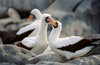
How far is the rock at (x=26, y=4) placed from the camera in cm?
1528

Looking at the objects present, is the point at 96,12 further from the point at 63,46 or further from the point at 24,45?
the point at 63,46

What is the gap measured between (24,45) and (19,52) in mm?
2470

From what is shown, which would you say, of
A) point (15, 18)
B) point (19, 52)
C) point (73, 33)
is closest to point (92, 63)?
point (19, 52)

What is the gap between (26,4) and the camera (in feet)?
51.4

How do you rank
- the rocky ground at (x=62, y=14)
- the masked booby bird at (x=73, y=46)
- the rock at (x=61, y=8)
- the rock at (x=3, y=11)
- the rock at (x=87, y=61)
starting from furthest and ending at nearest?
the rock at (x=3, y=11) < the rock at (x=61, y=8) < the rocky ground at (x=62, y=14) < the masked booby bird at (x=73, y=46) < the rock at (x=87, y=61)

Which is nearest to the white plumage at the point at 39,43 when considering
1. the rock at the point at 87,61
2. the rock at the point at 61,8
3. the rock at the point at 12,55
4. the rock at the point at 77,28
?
the rock at the point at 12,55

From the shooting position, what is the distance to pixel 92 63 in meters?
6.87

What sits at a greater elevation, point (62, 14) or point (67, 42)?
point (62, 14)

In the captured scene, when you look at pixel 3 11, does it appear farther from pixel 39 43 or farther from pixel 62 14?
pixel 39 43

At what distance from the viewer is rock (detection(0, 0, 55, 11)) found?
1528 centimetres

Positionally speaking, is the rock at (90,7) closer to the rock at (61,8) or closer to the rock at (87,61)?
the rock at (61,8)

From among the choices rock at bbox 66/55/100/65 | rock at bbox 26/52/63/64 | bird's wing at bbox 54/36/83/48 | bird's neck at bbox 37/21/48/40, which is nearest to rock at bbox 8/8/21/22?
bird's neck at bbox 37/21/48/40

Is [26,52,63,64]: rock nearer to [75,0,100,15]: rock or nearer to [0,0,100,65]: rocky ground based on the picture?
[0,0,100,65]: rocky ground

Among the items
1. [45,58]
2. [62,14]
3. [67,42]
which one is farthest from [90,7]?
[45,58]
